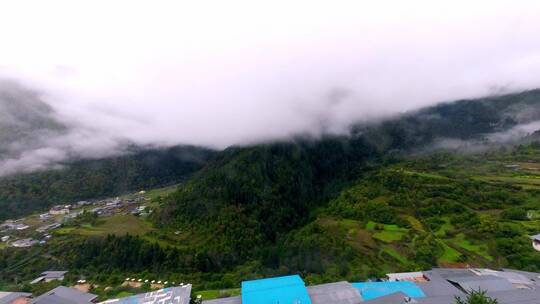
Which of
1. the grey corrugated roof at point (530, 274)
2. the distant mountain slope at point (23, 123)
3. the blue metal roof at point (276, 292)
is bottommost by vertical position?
the grey corrugated roof at point (530, 274)

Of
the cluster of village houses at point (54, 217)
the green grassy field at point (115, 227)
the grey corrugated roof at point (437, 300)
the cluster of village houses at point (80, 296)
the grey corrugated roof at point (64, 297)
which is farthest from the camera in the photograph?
the cluster of village houses at point (54, 217)

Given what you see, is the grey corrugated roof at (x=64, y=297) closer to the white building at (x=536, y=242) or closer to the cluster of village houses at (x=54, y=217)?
the cluster of village houses at (x=54, y=217)

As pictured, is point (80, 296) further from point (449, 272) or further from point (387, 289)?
point (449, 272)

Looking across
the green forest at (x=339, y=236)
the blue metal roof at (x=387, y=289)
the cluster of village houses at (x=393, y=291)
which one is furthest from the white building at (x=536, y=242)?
the blue metal roof at (x=387, y=289)

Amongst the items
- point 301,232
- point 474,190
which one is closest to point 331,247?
point 301,232

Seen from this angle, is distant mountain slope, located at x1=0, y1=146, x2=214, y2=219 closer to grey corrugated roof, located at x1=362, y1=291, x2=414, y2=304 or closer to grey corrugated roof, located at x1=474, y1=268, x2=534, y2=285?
grey corrugated roof, located at x1=362, y1=291, x2=414, y2=304

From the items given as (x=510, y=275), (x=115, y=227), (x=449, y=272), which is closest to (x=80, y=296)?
(x=115, y=227)

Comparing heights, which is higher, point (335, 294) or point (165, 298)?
point (165, 298)
